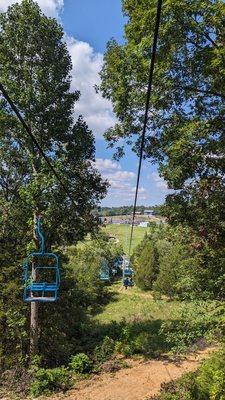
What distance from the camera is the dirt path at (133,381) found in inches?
576

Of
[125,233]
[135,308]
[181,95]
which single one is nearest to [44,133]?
[181,95]

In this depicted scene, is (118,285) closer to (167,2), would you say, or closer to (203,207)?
(203,207)

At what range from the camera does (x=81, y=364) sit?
17.3 m

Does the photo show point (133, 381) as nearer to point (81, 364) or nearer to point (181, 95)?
point (81, 364)

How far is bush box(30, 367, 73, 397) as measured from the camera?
50.8 ft

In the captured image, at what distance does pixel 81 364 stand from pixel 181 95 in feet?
38.1

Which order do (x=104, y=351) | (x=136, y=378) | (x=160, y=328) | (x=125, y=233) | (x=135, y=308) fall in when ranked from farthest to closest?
1. (x=125, y=233)
2. (x=135, y=308)
3. (x=160, y=328)
4. (x=104, y=351)
5. (x=136, y=378)

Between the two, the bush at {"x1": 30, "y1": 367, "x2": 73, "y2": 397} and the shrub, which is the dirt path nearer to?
the bush at {"x1": 30, "y1": 367, "x2": 73, "y2": 397}

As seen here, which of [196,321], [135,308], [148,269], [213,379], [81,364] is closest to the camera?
[213,379]

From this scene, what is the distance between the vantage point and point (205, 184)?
14078 millimetres

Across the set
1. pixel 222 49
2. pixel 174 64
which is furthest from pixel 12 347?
pixel 222 49

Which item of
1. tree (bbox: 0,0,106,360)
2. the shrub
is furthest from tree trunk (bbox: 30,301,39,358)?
the shrub

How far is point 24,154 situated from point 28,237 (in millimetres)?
3851

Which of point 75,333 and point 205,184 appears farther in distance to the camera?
point 75,333
